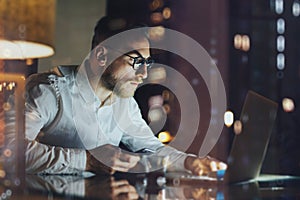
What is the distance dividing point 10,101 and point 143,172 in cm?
26

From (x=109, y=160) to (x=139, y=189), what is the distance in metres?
0.13

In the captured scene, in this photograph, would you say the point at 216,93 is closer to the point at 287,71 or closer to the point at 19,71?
the point at 287,71

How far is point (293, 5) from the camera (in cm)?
102

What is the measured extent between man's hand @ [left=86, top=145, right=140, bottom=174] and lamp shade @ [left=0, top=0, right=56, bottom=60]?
194 mm

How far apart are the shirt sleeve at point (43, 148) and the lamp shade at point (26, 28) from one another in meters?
0.07

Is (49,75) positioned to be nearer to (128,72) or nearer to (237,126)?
(128,72)

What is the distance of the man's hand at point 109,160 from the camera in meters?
0.93

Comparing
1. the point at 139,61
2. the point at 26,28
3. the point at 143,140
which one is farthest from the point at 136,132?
the point at 26,28

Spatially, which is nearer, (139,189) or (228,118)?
(139,189)

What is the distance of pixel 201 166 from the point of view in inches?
37.1

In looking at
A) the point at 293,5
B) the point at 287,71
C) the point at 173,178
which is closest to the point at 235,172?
the point at 173,178

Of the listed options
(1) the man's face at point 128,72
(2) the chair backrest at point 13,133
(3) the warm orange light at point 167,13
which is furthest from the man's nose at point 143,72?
(2) the chair backrest at point 13,133

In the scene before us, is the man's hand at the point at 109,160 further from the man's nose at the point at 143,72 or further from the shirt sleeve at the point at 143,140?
the man's nose at the point at 143,72

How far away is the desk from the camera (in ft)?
2.56
